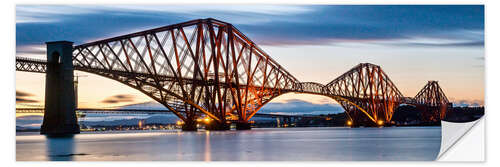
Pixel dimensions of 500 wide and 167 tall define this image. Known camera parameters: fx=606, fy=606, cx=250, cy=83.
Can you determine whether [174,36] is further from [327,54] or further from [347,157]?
[347,157]

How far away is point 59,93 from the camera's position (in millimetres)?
51969

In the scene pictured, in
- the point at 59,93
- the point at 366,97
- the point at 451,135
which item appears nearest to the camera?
the point at 451,135

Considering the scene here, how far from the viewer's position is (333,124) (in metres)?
159

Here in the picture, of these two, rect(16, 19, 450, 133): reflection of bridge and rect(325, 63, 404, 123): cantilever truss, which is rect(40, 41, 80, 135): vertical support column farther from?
rect(325, 63, 404, 123): cantilever truss

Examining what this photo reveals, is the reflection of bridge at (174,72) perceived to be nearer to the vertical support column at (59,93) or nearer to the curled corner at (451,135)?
the vertical support column at (59,93)

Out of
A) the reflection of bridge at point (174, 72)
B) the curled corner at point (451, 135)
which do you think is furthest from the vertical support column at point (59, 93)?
the curled corner at point (451, 135)

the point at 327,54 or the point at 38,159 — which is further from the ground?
the point at 327,54

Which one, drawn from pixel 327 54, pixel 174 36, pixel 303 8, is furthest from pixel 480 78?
pixel 174 36

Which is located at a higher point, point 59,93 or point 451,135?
point 59,93

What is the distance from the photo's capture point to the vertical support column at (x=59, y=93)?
51219 millimetres

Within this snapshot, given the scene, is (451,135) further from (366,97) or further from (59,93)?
(366,97)

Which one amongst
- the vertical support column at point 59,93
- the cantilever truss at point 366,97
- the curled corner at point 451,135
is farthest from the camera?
the cantilever truss at point 366,97

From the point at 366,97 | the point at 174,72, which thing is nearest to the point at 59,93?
the point at 174,72
